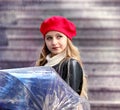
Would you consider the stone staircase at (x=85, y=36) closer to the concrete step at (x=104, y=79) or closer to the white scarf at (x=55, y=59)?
the concrete step at (x=104, y=79)

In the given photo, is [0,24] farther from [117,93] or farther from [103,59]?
[117,93]

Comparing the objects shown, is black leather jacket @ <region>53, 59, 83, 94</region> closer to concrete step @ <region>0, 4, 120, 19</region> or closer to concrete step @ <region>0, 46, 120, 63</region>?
concrete step @ <region>0, 46, 120, 63</region>

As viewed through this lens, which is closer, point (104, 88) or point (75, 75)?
point (75, 75)

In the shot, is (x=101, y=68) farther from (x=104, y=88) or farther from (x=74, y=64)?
(x=74, y=64)

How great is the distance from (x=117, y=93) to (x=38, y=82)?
3130 mm

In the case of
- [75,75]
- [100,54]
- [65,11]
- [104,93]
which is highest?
[75,75]

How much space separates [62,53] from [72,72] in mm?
223

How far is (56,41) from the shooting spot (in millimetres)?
2822

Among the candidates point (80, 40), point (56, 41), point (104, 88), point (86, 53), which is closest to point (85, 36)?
point (80, 40)

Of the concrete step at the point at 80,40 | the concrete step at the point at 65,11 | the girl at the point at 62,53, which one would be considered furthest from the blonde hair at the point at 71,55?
the concrete step at the point at 65,11

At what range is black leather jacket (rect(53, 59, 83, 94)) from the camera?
103 inches

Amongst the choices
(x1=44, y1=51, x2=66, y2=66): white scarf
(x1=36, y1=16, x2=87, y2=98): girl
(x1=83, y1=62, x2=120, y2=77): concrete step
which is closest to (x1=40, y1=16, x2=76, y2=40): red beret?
(x1=36, y1=16, x2=87, y2=98): girl

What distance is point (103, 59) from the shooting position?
590cm

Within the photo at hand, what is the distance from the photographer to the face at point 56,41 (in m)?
2.82
